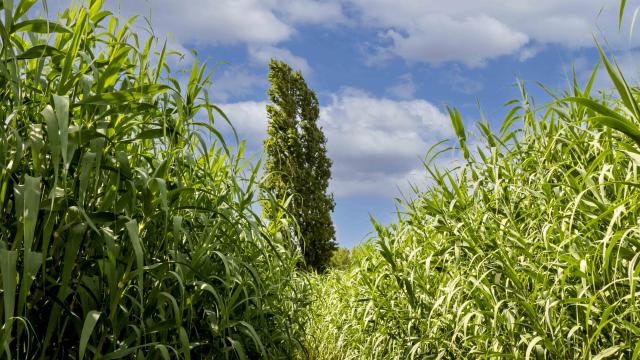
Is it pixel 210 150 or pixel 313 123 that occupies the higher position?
pixel 313 123

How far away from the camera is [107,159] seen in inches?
72.9

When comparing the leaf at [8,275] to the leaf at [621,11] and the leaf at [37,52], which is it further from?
the leaf at [621,11]

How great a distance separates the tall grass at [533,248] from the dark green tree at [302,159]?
11.6 m

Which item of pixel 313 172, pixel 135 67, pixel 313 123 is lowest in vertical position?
pixel 135 67

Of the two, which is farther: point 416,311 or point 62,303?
point 416,311

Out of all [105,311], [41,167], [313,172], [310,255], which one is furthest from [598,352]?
[313,172]

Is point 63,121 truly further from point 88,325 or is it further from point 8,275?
point 88,325

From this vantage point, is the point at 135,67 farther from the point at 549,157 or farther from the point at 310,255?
the point at 310,255

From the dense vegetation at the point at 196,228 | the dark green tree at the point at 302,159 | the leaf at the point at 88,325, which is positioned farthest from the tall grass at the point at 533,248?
the dark green tree at the point at 302,159

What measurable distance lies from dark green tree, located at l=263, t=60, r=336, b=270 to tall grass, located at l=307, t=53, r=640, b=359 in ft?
38.0

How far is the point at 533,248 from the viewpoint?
2441 mm

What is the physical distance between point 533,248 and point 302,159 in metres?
13.9

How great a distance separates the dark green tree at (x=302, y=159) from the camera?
1541 cm

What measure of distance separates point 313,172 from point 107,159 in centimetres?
1441
